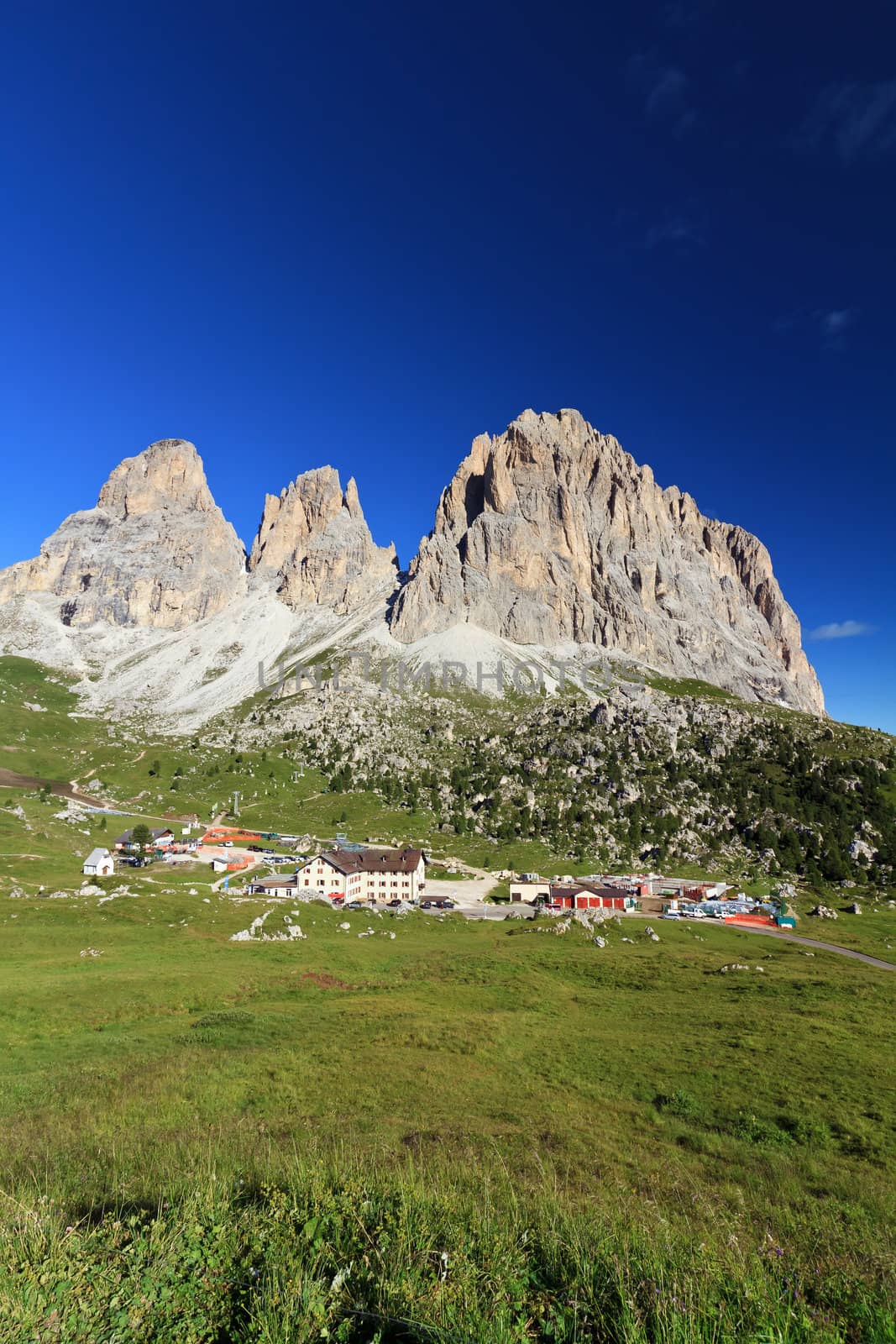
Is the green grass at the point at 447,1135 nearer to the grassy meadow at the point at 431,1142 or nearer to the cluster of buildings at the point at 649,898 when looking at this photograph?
the grassy meadow at the point at 431,1142

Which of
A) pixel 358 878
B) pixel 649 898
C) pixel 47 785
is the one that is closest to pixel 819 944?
pixel 649 898

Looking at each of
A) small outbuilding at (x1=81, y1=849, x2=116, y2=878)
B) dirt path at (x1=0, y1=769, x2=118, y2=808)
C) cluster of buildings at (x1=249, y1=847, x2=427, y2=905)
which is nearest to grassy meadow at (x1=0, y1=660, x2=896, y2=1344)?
small outbuilding at (x1=81, y1=849, x2=116, y2=878)

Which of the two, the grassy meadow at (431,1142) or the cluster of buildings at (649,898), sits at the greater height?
the grassy meadow at (431,1142)

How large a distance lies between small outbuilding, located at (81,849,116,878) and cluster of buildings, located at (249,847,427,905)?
759 inches

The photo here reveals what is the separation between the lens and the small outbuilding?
74500mm

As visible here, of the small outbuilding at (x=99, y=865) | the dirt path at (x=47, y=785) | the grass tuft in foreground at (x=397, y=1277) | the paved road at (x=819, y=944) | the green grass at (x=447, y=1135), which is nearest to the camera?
the grass tuft in foreground at (x=397, y=1277)

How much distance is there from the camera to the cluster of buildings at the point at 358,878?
3250 inches

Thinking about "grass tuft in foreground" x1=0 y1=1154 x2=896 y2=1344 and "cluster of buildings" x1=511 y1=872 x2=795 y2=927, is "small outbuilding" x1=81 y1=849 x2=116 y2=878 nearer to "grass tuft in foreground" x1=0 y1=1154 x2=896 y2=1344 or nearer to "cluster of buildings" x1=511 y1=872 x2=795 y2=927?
"cluster of buildings" x1=511 y1=872 x2=795 y2=927

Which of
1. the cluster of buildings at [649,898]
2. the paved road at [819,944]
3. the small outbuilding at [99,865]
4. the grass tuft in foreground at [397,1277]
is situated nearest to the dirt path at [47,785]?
the small outbuilding at [99,865]

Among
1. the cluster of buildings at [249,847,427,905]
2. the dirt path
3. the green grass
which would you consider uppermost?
the green grass

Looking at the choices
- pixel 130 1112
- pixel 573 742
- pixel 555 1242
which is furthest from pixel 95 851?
pixel 573 742

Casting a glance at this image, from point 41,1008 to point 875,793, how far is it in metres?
160

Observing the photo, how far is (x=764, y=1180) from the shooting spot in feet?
47.4

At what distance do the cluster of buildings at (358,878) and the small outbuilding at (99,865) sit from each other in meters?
19.3
